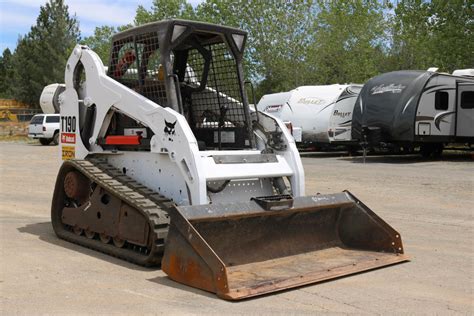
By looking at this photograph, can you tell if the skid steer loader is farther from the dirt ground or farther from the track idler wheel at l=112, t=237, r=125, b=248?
the dirt ground

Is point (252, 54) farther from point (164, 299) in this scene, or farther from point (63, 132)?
point (164, 299)

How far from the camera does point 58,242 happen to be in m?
7.74

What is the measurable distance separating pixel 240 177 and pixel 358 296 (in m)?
1.97

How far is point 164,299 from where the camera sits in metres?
5.28

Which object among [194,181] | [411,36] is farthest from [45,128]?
[194,181]

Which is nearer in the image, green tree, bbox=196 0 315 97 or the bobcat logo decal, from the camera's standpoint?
the bobcat logo decal

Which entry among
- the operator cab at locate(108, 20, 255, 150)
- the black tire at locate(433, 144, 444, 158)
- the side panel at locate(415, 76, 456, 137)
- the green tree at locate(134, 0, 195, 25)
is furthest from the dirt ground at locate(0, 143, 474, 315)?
the green tree at locate(134, 0, 195, 25)

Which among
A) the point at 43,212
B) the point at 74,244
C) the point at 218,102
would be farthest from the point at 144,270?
the point at 43,212

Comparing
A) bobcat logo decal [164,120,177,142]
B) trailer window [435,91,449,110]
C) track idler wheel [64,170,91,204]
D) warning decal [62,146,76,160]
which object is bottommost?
track idler wheel [64,170,91,204]

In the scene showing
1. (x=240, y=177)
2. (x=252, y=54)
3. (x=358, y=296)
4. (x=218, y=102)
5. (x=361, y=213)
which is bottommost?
(x=358, y=296)

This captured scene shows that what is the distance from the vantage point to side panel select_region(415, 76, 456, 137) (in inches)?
814

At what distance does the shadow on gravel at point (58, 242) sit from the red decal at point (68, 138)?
1.26 m

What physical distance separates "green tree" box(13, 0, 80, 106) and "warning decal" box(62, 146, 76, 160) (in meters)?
56.1

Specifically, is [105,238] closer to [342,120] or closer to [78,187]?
[78,187]
